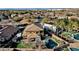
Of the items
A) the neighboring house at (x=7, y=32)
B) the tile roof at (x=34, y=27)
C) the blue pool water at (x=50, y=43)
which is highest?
the tile roof at (x=34, y=27)

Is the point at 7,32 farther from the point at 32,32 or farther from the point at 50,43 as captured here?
the point at 50,43

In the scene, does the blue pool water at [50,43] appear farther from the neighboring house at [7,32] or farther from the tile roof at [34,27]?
the neighboring house at [7,32]

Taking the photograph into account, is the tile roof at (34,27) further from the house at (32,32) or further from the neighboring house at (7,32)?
the neighboring house at (7,32)

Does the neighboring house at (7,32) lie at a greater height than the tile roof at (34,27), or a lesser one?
lesser

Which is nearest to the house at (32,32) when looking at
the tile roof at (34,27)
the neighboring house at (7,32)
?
the tile roof at (34,27)

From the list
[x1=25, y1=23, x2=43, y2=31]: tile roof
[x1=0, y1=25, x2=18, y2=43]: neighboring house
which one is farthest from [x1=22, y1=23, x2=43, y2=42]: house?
[x1=0, y1=25, x2=18, y2=43]: neighboring house

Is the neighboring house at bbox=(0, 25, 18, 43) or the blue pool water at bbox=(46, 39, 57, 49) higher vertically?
the neighboring house at bbox=(0, 25, 18, 43)

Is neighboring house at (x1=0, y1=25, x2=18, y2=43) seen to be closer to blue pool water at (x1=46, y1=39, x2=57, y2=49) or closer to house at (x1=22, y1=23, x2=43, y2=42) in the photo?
house at (x1=22, y1=23, x2=43, y2=42)
